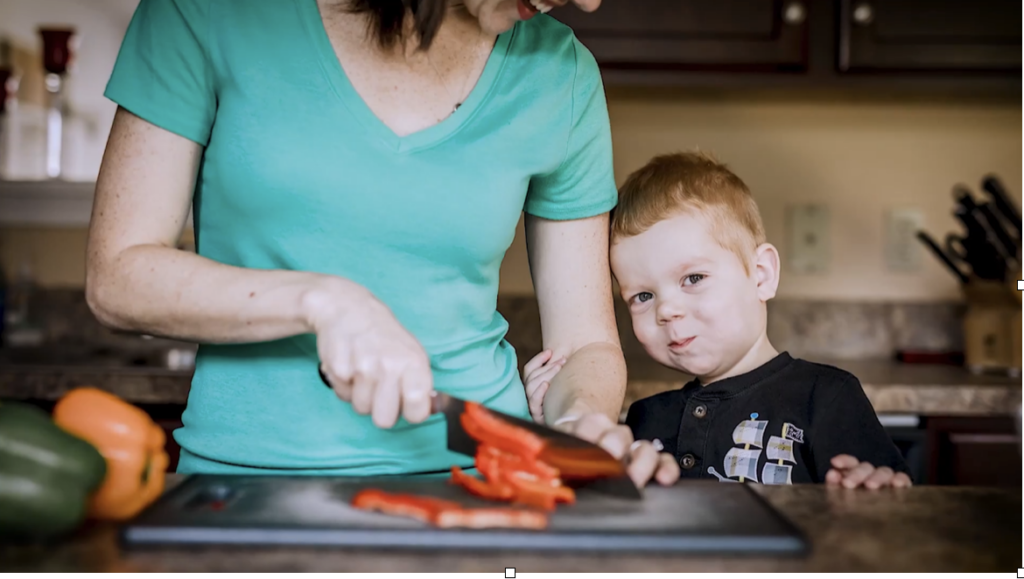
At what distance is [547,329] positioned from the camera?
1004 millimetres

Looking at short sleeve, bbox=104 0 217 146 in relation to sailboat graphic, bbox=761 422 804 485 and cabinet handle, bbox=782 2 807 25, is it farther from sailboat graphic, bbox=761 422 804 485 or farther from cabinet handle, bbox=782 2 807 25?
cabinet handle, bbox=782 2 807 25

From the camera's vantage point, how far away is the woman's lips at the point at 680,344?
1.19 metres

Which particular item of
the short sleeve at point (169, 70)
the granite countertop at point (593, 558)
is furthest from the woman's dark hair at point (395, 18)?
the granite countertop at point (593, 558)

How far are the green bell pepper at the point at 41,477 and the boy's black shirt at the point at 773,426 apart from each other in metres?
0.70

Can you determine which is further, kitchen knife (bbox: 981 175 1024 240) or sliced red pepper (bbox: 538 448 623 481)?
kitchen knife (bbox: 981 175 1024 240)

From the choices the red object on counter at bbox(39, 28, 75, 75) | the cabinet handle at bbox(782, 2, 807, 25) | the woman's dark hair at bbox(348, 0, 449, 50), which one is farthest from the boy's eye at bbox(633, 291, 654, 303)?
the red object on counter at bbox(39, 28, 75, 75)

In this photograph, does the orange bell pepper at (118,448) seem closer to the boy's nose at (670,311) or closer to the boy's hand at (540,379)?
the boy's hand at (540,379)

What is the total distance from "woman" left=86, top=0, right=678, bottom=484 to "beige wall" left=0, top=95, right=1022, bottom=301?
4.74 feet

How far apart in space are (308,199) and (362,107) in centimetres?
9

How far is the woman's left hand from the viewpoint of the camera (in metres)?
0.76

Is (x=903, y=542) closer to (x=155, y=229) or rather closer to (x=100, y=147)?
(x=155, y=229)

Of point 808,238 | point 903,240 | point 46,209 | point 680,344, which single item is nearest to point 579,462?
point 680,344

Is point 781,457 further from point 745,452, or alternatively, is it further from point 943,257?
point 943,257

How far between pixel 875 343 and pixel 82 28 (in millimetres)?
2091
